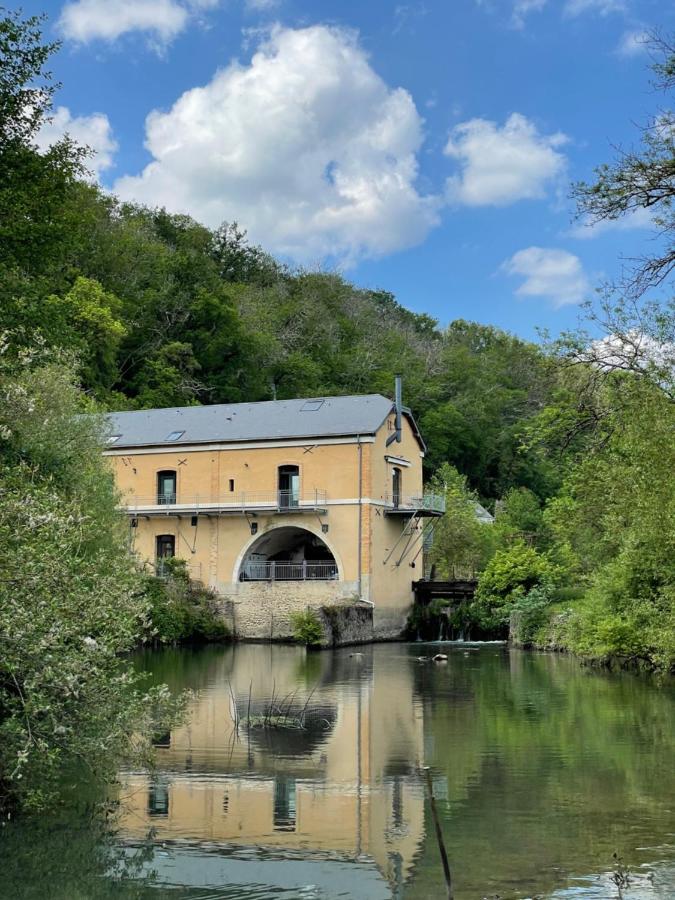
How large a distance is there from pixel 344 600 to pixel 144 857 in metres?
27.4

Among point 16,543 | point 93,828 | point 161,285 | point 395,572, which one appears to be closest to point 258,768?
point 93,828

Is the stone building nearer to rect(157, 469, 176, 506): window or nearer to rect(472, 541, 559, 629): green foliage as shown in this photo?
rect(157, 469, 176, 506): window

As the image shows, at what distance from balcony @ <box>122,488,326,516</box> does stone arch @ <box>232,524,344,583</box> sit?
35.2 inches

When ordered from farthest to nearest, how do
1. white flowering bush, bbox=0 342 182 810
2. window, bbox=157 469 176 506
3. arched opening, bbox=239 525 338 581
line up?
window, bbox=157 469 176 506
arched opening, bbox=239 525 338 581
white flowering bush, bbox=0 342 182 810

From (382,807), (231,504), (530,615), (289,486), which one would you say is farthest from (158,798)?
(231,504)

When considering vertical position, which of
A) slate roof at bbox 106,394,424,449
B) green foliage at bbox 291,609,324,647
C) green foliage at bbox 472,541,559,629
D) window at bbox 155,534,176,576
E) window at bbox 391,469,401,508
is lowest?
green foliage at bbox 291,609,324,647

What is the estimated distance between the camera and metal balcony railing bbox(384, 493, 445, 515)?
123ft

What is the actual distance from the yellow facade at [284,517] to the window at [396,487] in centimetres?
8

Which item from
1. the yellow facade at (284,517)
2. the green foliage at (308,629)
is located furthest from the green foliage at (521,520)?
the green foliage at (308,629)

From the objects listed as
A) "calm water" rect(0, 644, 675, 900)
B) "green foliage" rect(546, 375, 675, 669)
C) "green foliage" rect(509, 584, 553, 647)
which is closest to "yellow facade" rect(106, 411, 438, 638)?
"green foliage" rect(509, 584, 553, 647)

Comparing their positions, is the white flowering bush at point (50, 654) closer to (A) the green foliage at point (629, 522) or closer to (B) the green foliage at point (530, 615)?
(A) the green foliage at point (629, 522)

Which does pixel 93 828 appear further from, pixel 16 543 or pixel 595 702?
pixel 595 702

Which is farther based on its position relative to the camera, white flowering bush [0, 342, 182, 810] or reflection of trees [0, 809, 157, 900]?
white flowering bush [0, 342, 182, 810]

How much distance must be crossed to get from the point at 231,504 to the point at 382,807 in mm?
27931
